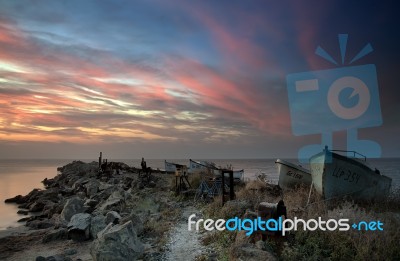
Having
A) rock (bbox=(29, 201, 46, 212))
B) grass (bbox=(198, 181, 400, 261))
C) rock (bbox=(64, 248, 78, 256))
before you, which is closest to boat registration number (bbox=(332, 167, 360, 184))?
grass (bbox=(198, 181, 400, 261))

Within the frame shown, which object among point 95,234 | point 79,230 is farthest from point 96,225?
point 79,230

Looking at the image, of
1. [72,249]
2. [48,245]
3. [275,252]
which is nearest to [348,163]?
[275,252]

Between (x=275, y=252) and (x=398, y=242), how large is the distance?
146 inches

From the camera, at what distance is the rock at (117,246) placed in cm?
923

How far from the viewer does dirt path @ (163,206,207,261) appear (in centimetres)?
986

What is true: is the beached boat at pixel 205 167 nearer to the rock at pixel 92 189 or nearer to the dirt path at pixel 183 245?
the rock at pixel 92 189

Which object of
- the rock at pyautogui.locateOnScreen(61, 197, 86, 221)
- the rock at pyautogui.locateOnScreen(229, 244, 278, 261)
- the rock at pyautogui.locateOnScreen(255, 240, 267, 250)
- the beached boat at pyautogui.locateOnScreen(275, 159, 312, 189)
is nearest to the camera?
the rock at pyautogui.locateOnScreen(229, 244, 278, 261)

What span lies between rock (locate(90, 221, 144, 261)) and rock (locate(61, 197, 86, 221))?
806 centimetres

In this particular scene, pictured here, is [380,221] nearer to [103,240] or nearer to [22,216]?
[103,240]

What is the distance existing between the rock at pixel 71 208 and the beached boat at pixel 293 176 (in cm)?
1399

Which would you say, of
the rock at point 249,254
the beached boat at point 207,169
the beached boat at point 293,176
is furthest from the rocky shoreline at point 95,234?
the beached boat at point 293,176

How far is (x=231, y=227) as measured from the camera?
1136 cm

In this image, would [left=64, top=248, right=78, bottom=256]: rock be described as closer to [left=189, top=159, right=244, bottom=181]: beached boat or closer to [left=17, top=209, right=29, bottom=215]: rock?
[left=189, top=159, right=244, bottom=181]: beached boat

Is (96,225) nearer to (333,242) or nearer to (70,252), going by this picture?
(70,252)
